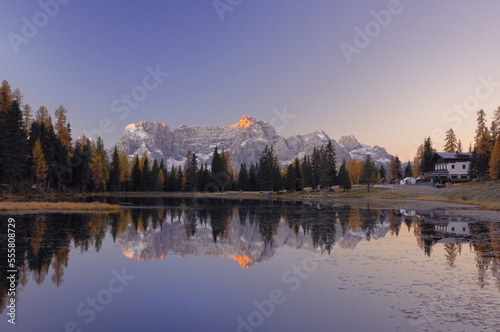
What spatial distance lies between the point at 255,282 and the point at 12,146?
226 feet

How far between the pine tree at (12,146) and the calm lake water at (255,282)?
43788 millimetres

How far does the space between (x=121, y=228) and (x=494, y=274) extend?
30381mm

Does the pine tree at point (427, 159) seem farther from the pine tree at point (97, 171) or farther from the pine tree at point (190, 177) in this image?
the pine tree at point (97, 171)

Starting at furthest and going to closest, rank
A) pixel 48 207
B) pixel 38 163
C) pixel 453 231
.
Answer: pixel 38 163 → pixel 48 207 → pixel 453 231

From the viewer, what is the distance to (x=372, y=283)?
1554 cm

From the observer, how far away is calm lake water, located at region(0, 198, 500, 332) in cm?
1145

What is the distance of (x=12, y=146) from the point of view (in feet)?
216

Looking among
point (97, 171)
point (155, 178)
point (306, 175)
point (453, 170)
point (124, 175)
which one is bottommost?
point (155, 178)

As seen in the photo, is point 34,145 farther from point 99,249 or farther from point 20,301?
point 20,301

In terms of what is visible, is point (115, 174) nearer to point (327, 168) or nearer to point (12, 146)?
point (12, 146)

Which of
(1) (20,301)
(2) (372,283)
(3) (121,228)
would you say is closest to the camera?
(1) (20,301)

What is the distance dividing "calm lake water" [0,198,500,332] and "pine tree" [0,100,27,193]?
4379 cm

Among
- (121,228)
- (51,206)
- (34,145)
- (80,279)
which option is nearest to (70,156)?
(34,145)

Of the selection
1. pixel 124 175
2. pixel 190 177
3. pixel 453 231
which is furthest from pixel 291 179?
pixel 453 231
